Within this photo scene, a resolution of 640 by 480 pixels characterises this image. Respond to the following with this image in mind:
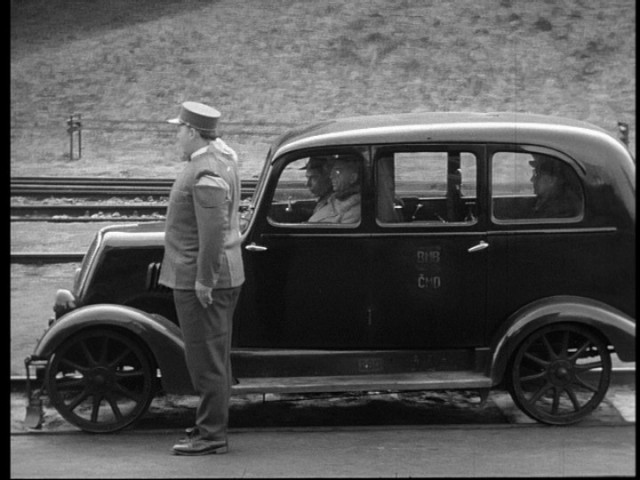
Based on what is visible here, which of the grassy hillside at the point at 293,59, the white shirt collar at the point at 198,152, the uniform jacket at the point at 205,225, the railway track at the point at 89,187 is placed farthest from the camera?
the railway track at the point at 89,187

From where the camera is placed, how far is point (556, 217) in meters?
6.37

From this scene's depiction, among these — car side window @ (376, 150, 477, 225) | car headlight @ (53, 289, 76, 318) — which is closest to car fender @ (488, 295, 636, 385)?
car side window @ (376, 150, 477, 225)

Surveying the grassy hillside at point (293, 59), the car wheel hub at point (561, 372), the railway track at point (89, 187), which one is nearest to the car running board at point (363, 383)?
the car wheel hub at point (561, 372)

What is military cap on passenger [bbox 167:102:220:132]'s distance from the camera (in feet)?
19.0

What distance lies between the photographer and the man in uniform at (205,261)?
5676 millimetres

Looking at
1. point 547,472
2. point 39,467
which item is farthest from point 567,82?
point 39,467

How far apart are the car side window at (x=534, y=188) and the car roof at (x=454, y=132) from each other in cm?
11

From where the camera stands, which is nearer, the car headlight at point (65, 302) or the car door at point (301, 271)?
the car door at point (301, 271)

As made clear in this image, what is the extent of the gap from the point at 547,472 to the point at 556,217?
4.78 ft

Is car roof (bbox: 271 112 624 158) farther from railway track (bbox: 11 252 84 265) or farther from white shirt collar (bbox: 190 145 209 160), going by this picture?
railway track (bbox: 11 252 84 265)

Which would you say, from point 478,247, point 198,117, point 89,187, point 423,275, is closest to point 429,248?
point 423,275

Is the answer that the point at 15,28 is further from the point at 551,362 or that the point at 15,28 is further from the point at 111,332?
the point at 551,362

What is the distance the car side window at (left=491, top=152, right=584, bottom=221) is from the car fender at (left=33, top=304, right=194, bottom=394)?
1.88m

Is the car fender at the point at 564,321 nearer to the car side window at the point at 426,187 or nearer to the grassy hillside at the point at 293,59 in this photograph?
the car side window at the point at 426,187
